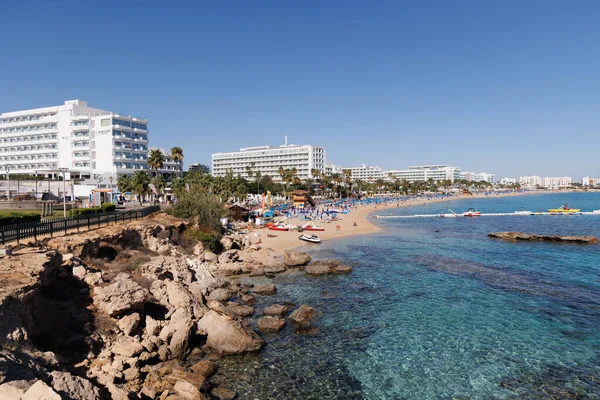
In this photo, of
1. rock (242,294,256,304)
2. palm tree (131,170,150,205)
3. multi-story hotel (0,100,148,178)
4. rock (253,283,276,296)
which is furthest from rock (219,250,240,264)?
multi-story hotel (0,100,148,178)

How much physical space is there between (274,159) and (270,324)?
502 ft

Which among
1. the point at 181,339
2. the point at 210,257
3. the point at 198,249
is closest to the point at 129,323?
the point at 181,339

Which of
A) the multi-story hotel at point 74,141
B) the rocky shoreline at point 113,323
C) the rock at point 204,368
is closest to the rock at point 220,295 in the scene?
the rocky shoreline at point 113,323

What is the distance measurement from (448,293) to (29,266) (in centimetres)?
2407

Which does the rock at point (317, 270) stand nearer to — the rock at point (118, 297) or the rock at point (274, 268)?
the rock at point (274, 268)

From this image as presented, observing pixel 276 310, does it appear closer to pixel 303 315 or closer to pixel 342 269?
pixel 303 315

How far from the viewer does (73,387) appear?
10266 millimetres

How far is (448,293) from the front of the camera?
26328 millimetres

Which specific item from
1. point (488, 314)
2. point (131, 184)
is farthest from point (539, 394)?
point (131, 184)

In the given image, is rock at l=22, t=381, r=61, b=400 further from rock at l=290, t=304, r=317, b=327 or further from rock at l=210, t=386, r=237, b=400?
rock at l=290, t=304, r=317, b=327

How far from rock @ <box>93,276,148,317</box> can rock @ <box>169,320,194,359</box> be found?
2310mm

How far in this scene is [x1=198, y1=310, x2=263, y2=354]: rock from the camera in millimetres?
17078

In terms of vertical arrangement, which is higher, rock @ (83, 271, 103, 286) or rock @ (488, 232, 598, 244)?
rock @ (83, 271, 103, 286)

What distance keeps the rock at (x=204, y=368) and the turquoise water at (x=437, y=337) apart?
0.53 metres
